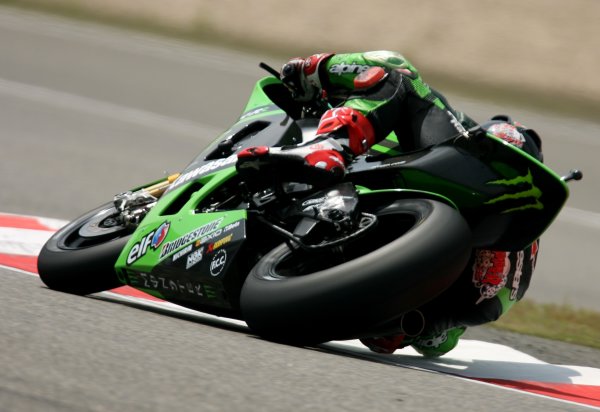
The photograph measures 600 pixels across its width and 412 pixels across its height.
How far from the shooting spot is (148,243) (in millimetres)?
4715

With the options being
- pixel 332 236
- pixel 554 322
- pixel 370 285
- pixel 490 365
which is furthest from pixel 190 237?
pixel 554 322

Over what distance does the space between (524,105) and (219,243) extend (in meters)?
6.36

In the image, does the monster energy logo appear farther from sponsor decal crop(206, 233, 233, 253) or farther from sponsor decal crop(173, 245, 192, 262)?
sponsor decal crop(173, 245, 192, 262)

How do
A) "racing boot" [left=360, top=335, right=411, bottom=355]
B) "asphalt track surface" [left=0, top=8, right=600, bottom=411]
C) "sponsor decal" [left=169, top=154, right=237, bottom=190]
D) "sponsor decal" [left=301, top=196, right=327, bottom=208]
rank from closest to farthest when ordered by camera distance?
"asphalt track surface" [left=0, top=8, right=600, bottom=411] < "sponsor decal" [left=301, top=196, right=327, bottom=208] < "racing boot" [left=360, top=335, right=411, bottom=355] < "sponsor decal" [left=169, top=154, right=237, bottom=190]

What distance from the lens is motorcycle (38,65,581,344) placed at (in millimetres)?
3783

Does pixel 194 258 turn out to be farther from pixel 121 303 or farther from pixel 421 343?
pixel 421 343

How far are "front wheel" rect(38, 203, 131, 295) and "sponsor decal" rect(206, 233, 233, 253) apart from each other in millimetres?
622

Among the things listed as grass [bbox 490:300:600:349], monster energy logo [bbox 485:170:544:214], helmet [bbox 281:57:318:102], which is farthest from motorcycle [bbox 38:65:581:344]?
grass [bbox 490:300:600:349]

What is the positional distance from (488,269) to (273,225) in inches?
32.6

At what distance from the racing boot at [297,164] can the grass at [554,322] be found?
2098mm

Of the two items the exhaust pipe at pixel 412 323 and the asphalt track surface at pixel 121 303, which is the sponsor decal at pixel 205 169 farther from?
the exhaust pipe at pixel 412 323

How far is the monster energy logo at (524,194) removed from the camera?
4059 millimetres

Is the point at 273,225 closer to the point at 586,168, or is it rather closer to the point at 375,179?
the point at 375,179

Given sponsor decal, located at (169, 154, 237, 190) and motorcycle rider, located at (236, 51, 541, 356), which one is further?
sponsor decal, located at (169, 154, 237, 190)
